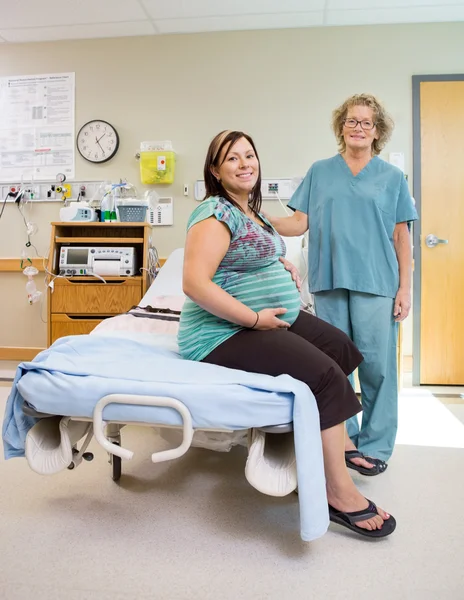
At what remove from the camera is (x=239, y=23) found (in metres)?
3.35

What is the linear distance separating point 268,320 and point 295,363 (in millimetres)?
132

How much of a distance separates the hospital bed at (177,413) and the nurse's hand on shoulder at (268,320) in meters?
0.14

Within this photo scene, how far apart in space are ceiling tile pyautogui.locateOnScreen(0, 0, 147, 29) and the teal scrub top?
2.12 m

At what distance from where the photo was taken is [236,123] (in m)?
3.46

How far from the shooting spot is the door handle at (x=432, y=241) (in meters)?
3.30

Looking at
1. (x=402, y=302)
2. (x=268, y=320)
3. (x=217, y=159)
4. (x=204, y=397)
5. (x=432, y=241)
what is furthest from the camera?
(x=432, y=241)

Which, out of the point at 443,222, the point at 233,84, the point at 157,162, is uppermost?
the point at 233,84

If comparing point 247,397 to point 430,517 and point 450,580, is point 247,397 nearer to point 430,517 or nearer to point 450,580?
point 450,580

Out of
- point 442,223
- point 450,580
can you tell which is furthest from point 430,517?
point 442,223

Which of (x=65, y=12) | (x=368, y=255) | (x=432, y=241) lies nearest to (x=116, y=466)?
(x=368, y=255)

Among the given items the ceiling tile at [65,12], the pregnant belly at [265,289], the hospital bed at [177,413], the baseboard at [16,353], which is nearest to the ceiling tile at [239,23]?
the ceiling tile at [65,12]

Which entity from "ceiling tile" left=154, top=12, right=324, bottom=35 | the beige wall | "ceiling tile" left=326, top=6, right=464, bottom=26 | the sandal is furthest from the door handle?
the sandal

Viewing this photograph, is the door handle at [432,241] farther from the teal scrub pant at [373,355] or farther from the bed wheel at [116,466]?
the bed wheel at [116,466]

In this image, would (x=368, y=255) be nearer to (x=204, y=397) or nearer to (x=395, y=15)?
(x=204, y=397)
